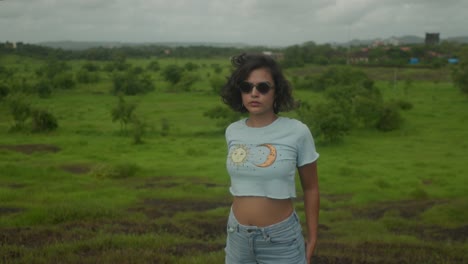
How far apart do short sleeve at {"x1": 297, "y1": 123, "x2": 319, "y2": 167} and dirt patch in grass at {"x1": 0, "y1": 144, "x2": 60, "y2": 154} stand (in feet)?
79.7

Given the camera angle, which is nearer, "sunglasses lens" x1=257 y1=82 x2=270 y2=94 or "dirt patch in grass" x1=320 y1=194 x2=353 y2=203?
"sunglasses lens" x1=257 y1=82 x2=270 y2=94

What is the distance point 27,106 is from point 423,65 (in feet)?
204

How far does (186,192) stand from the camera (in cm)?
1584

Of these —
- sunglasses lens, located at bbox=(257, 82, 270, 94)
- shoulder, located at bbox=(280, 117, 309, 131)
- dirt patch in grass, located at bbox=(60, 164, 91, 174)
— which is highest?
sunglasses lens, located at bbox=(257, 82, 270, 94)

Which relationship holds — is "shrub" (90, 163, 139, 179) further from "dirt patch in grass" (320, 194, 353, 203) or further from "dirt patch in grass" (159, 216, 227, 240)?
"dirt patch in grass" (159, 216, 227, 240)

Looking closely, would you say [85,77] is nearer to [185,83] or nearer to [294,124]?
[185,83]

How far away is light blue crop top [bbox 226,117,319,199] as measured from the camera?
298 cm

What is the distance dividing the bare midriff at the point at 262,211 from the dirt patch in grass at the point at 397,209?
9944 millimetres

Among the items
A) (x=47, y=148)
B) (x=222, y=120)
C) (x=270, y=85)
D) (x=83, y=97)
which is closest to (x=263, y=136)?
(x=270, y=85)

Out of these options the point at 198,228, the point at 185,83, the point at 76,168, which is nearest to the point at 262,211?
the point at 198,228

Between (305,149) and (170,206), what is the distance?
10.8 m

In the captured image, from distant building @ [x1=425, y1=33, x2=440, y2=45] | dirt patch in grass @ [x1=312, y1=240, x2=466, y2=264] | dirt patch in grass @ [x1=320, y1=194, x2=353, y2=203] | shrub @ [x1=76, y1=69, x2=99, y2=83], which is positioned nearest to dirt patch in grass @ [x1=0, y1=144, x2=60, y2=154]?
dirt patch in grass @ [x1=320, y1=194, x2=353, y2=203]

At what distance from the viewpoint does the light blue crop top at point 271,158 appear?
2.98 m

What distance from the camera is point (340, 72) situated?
55844mm
